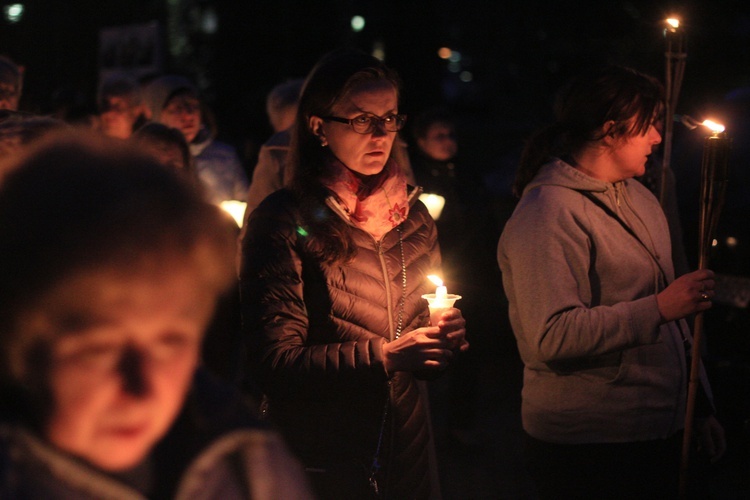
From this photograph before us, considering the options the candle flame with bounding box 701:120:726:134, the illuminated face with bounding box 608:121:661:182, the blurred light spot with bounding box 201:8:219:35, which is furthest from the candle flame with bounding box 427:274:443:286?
the blurred light spot with bounding box 201:8:219:35

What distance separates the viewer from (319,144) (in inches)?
120

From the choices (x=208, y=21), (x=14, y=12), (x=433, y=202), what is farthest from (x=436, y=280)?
(x=14, y=12)

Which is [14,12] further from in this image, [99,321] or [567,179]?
[99,321]

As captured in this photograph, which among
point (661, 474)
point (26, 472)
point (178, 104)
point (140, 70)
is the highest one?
point (140, 70)

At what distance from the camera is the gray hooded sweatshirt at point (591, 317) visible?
114 inches

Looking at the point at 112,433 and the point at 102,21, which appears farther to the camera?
the point at 102,21

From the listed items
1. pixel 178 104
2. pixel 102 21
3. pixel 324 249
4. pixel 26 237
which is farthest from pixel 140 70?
pixel 102 21

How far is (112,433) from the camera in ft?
3.97

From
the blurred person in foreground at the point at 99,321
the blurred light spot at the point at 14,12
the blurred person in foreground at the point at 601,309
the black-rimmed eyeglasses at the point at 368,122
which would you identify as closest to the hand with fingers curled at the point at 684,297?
the blurred person in foreground at the point at 601,309

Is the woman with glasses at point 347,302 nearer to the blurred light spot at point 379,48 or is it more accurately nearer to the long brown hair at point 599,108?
the long brown hair at point 599,108

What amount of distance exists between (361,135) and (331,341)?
2.23ft

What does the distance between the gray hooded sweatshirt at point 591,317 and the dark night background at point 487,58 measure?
221 centimetres

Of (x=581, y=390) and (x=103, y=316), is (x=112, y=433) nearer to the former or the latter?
(x=103, y=316)

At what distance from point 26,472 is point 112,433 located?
4.7 inches
